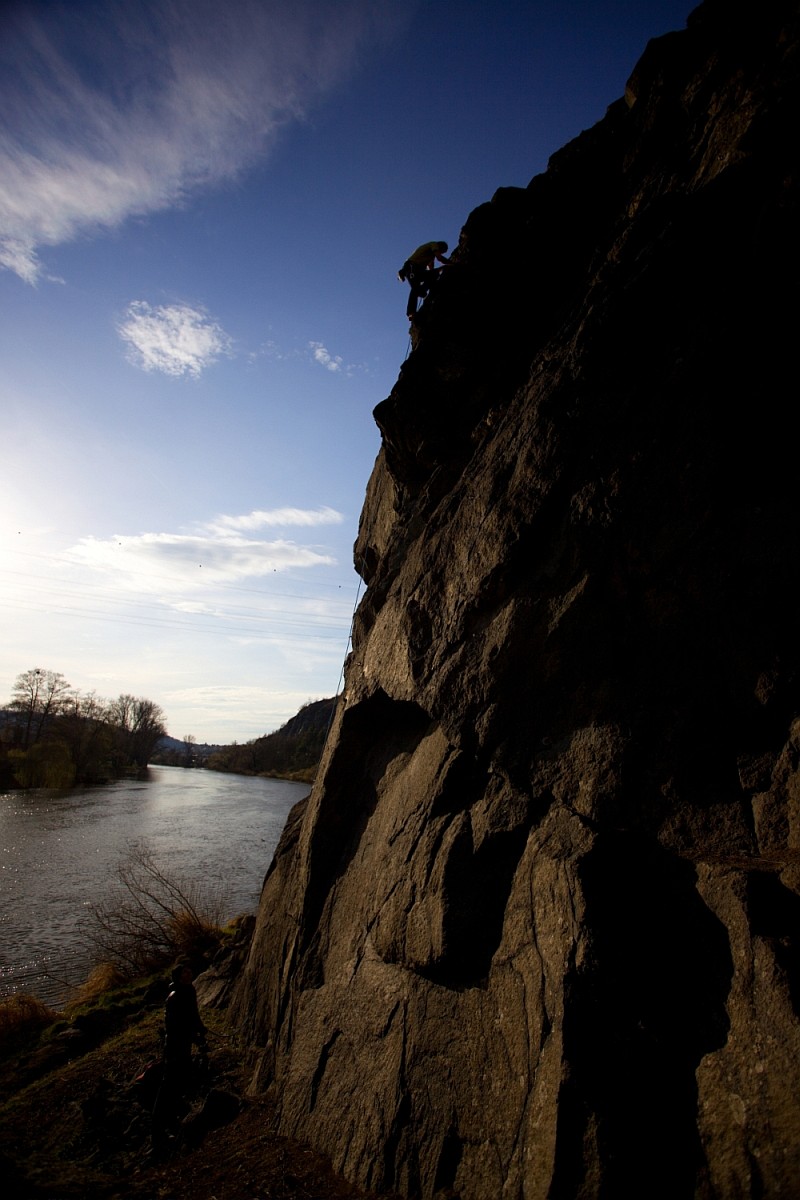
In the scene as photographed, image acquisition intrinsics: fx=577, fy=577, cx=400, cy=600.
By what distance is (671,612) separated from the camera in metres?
5.80

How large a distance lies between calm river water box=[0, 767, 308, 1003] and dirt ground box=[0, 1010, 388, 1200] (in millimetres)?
4625

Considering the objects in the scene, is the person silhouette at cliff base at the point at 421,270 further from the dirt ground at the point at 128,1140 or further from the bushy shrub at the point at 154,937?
the bushy shrub at the point at 154,937

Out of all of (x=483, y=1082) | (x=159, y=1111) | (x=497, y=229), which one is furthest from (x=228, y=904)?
(x=497, y=229)

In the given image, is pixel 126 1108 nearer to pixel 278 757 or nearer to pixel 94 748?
pixel 94 748

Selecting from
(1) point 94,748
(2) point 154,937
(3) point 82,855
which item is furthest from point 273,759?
(2) point 154,937

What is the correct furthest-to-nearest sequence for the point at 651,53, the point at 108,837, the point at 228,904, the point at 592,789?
the point at 108,837, the point at 228,904, the point at 651,53, the point at 592,789

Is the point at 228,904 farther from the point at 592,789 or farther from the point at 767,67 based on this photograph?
the point at 767,67

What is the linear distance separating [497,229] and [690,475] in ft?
18.4

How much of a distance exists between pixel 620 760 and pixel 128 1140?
7.98m

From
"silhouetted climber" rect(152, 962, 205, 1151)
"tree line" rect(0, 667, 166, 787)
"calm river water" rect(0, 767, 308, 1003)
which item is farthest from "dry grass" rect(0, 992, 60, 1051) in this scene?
"tree line" rect(0, 667, 166, 787)

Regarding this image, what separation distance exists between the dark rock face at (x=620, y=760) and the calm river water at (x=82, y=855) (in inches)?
424

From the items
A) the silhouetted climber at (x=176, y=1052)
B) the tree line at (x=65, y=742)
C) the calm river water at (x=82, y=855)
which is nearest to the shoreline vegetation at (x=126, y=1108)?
the silhouetted climber at (x=176, y=1052)

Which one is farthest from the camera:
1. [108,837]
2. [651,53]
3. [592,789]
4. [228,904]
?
[108,837]

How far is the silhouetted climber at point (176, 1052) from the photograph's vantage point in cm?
736
